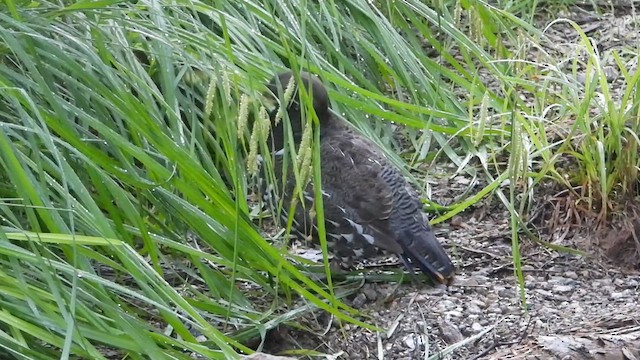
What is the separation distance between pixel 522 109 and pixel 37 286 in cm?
197

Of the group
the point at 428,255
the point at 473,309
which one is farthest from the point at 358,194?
the point at 473,309

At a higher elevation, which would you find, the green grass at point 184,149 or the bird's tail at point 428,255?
the green grass at point 184,149

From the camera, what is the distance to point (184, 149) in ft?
8.80

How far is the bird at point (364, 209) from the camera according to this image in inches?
125

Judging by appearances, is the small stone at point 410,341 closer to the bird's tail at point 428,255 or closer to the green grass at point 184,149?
the green grass at point 184,149

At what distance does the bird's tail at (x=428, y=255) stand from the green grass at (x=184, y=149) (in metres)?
0.19

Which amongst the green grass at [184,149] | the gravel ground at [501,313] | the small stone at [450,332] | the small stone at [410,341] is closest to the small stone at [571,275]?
the gravel ground at [501,313]

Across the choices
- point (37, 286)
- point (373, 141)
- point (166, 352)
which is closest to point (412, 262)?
point (373, 141)

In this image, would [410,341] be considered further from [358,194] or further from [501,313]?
[358,194]

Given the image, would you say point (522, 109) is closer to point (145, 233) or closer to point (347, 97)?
point (347, 97)

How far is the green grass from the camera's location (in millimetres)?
2270

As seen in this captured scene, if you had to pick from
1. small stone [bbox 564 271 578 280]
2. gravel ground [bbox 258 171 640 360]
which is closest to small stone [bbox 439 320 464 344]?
gravel ground [bbox 258 171 640 360]

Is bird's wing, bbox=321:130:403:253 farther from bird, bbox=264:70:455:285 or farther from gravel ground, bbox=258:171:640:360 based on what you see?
gravel ground, bbox=258:171:640:360

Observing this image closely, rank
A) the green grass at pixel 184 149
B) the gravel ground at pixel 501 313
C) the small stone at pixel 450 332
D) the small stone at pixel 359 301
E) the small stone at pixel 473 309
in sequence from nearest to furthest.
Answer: the green grass at pixel 184 149 < the gravel ground at pixel 501 313 < the small stone at pixel 450 332 < the small stone at pixel 473 309 < the small stone at pixel 359 301
